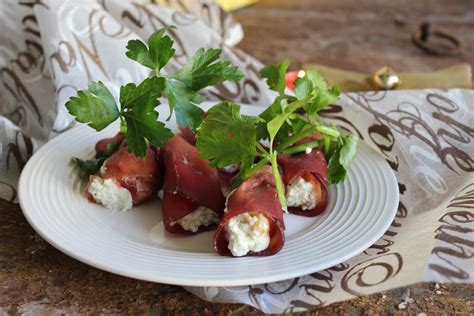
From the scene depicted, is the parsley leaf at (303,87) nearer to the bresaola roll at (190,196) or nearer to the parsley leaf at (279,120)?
the parsley leaf at (279,120)

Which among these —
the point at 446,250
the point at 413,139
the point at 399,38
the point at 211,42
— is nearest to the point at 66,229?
the point at 446,250

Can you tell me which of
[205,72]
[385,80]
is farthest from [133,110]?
[385,80]

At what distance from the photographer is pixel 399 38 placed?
1834 millimetres

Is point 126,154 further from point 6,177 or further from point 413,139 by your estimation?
point 413,139

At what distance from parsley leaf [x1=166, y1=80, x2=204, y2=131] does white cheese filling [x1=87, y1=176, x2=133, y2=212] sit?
131 mm

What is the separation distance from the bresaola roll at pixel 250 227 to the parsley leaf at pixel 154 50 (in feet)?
0.77

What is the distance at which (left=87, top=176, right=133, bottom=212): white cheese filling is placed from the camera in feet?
3.05

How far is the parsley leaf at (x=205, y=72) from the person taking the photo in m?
0.94

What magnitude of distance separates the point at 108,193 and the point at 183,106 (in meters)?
0.17

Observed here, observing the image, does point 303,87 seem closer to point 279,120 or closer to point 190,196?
point 279,120

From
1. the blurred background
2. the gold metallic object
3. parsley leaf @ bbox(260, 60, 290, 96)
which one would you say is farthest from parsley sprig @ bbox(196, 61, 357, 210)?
the blurred background

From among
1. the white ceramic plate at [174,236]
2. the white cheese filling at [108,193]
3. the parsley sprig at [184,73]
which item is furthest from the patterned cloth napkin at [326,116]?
the parsley sprig at [184,73]

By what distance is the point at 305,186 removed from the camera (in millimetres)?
940

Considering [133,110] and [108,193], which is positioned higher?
[133,110]
